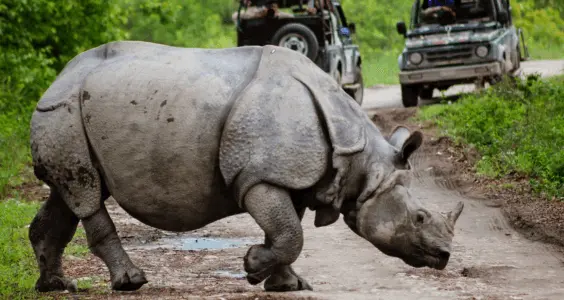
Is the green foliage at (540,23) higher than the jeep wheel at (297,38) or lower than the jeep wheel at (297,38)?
lower

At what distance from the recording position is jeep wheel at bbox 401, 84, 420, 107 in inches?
846

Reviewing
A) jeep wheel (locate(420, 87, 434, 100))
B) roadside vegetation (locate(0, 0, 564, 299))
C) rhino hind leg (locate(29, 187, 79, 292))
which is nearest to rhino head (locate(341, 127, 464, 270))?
rhino hind leg (locate(29, 187, 79, 292))

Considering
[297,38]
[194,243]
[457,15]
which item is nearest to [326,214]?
[194,243]

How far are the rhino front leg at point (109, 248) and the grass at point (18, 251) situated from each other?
49cm

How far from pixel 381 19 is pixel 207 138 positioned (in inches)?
1345

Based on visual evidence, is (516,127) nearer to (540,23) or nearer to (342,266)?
(342,266)

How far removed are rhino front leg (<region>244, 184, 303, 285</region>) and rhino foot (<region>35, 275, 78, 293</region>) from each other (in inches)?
54.5

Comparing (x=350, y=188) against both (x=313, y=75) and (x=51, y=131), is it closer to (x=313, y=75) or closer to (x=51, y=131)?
(x=313, y=75)

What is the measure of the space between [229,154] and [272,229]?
485 mm

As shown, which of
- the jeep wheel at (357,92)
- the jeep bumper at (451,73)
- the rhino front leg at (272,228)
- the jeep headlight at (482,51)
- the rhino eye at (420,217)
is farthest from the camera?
the jeep wheel at (357,92)

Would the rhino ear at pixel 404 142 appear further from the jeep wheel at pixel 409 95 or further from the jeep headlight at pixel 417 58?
the jeep wheel at pixel 409 95

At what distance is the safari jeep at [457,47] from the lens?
67.6 ft

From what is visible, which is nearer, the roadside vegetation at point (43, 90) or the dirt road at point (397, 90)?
the roadside vegetation at point (43, 90)

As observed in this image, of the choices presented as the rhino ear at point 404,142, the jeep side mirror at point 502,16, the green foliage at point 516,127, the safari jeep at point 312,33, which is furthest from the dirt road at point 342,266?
the jeep side mirror at point 502,16
